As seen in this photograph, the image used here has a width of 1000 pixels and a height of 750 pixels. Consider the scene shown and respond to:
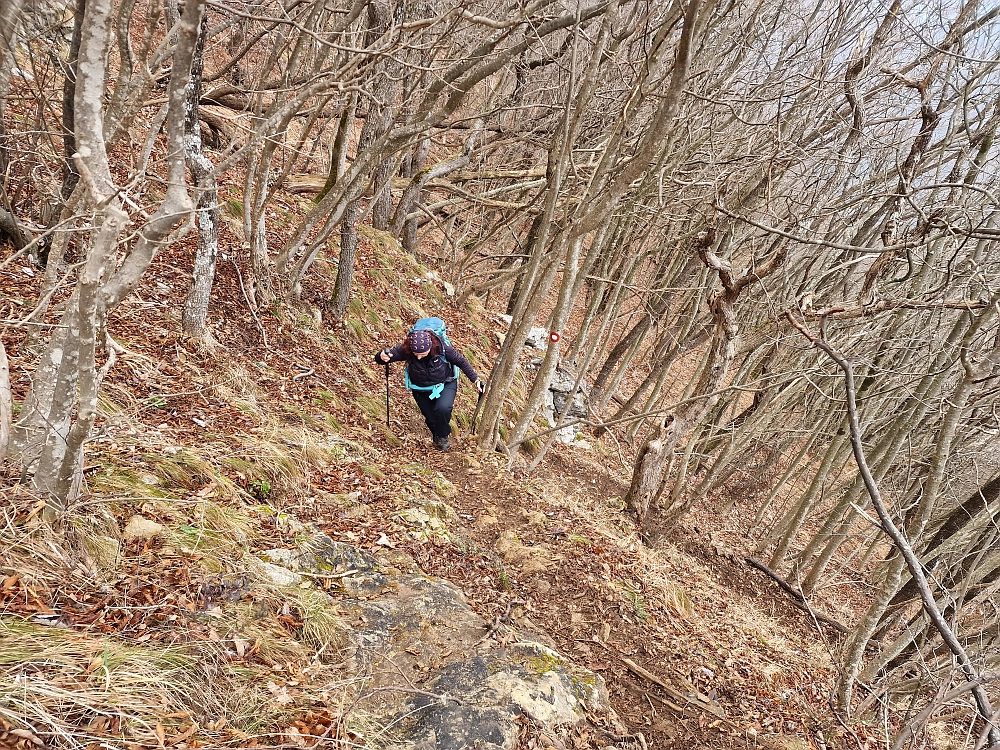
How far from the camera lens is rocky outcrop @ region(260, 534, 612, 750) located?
3.10m

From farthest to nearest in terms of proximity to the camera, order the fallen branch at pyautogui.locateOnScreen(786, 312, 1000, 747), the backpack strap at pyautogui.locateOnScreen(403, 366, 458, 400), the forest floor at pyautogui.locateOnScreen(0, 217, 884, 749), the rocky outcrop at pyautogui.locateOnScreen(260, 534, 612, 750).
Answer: the backpack strap at pyautogui.locateOnScreen(403, 366, 458, 400)
the rocky outcrop at pyautogui.locateOnScreen(260, 534, 612, 750)
the forest floor at pyautogui.locateOnScreen(0, 217, 884, 749)
the fallen branch at pyautogui.locateOnScreen(786, 312, 1000, 747)

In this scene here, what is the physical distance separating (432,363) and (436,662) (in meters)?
3.98

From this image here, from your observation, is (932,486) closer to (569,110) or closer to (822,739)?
(822,739)

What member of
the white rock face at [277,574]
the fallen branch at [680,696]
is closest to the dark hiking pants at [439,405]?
the white rock face at [277,574]

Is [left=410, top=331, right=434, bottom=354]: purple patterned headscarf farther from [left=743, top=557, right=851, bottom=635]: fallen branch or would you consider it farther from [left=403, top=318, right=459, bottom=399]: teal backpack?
[left=743, top=557, right=851, bottom=635]: fallen branch

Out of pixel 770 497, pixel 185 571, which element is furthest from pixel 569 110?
pixel 770 497

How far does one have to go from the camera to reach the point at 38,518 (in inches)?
107

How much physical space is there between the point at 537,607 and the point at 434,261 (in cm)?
1220

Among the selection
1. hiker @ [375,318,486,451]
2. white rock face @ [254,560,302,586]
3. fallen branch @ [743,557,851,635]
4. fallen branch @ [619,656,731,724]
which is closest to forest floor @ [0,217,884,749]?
fallen branch @ [619,656,731,724]

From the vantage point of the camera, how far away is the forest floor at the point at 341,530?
2.81 meters

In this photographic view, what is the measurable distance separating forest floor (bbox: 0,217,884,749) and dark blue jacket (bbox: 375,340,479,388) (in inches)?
32.6

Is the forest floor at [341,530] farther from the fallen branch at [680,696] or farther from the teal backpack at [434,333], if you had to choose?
the teal backpack at [434,333]

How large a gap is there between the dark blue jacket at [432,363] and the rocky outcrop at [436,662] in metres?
2.85

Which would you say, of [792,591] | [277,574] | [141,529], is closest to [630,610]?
[277,574]
